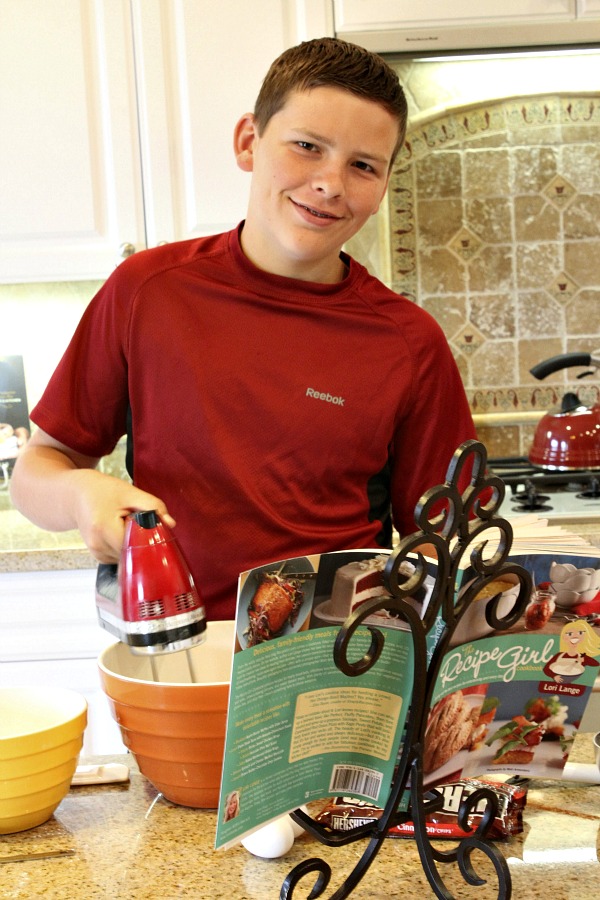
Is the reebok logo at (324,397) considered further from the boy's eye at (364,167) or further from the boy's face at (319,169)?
the boy's eye at (364,167)

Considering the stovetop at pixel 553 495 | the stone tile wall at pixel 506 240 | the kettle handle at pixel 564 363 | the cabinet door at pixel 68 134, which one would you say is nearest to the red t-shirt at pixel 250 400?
the stovetop at pixel 553 495

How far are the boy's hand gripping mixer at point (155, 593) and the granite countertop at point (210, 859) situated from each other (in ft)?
0.54

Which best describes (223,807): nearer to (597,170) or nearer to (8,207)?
(8,207)

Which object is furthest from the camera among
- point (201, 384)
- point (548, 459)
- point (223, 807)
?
point (548, 459)

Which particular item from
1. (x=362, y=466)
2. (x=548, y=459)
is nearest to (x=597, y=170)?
(x=548, y=459)

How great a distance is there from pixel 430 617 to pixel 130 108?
1899 millimetres

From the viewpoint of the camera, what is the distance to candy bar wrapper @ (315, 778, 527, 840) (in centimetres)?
81

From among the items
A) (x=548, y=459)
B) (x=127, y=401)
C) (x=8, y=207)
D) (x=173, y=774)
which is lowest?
(x=548, y=459)

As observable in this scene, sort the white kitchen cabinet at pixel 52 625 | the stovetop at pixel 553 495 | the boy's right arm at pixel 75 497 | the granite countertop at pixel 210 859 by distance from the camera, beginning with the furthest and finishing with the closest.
A: the white kitchen cabinet at pixel 52 625, the stovetop at pixel 553 495, the boy's right arm at pixel 75 497, the granite countertop at pixel 210 859

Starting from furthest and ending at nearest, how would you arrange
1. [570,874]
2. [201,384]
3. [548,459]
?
[548,459], [201,384], [570,874]

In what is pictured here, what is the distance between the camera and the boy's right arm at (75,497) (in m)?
0.88

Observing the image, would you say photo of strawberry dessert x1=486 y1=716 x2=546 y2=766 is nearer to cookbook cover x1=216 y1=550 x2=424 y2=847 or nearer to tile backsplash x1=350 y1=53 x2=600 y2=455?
cookbook cover x1=216 y1=550 x2=424 y2=847

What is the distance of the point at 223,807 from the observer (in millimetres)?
656

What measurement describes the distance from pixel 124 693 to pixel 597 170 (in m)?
2.19
